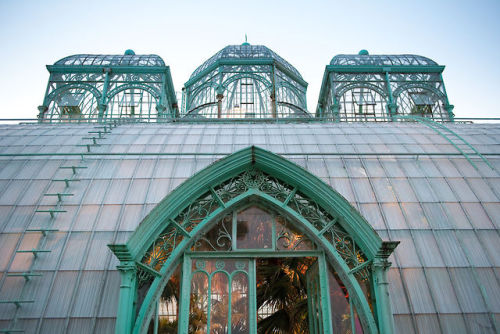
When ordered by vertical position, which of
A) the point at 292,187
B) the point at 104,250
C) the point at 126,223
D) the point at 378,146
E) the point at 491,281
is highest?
the point at 378,146

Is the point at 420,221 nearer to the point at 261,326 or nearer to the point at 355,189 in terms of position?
the point at 355,189

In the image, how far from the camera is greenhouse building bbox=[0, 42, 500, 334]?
301 inches

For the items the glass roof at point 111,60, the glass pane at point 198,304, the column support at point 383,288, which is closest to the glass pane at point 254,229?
the glass pane at point 198,304

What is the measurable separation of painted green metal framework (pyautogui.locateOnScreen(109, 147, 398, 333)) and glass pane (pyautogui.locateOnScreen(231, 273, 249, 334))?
658 mm

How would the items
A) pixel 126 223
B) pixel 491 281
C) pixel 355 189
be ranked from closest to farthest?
1. pixel 491 281
2. pixel 126 223
3. pixel 355 189

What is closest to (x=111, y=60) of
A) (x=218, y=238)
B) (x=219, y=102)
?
(x=219, y=102)

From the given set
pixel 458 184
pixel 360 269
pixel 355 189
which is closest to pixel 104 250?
pixel 360 269

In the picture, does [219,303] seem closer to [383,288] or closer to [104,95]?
[383,288]

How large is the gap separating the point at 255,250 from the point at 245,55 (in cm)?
1898

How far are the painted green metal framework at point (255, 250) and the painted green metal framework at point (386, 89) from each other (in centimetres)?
1455

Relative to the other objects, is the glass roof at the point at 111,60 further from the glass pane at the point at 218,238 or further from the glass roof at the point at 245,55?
the glass pane at the point at 218,238

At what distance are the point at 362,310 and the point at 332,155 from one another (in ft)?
16.7

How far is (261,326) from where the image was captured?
12.7 meters

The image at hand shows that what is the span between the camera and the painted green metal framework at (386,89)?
73.8 ft
